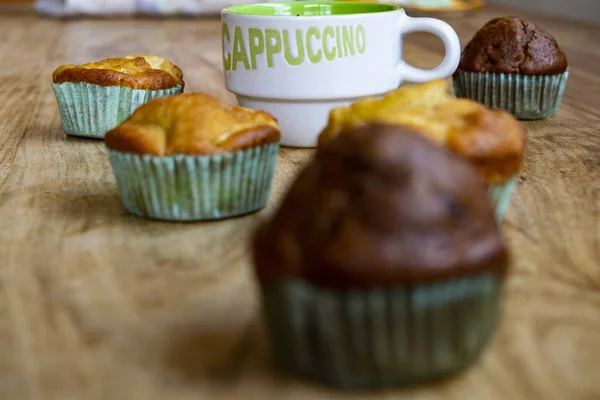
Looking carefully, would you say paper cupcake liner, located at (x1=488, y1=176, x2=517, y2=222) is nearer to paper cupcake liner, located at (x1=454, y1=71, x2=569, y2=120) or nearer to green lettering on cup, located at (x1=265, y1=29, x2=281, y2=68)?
green lettering on cup, located at (x1=265, y1=29, x2=281, y2=68)

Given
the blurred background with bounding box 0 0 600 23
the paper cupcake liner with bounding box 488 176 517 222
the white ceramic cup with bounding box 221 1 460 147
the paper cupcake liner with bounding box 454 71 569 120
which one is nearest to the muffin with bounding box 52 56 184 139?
the white ceramic cup with bounding box 221 1 460 147

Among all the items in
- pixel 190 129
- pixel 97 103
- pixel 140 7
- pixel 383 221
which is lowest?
pixel 140 7

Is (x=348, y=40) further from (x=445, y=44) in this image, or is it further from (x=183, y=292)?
(x=183, y=292)

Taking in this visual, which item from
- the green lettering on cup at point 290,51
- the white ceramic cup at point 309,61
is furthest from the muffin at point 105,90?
the green lettering on cup at point 290,51

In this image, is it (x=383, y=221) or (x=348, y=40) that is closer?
(x=383, y=221)

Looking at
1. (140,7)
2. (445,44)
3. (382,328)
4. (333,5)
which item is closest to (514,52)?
(445,44)

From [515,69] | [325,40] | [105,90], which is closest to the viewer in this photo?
[325,40]

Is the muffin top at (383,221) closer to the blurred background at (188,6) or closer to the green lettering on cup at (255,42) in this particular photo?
the green lettering on cup at (255,42)

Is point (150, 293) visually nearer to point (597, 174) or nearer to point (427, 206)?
point (427, 206)

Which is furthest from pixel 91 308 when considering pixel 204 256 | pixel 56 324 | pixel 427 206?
pixel 427 206
